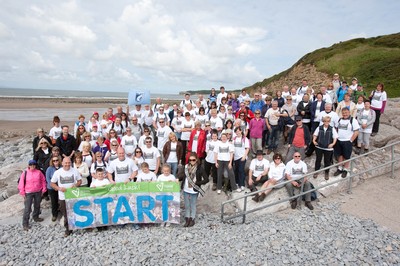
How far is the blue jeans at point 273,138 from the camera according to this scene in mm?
10109

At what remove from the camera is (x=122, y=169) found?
7.73m

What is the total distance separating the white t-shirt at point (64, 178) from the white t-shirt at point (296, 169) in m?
6.19

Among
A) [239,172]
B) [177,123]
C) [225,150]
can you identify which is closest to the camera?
[225,150]

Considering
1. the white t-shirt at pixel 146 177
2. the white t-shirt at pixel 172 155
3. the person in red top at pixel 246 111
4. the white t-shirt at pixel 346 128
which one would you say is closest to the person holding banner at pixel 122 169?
the white t-shirt at pixel 146 177

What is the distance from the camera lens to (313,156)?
10.2 m

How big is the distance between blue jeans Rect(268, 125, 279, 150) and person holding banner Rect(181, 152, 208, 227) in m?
3.81

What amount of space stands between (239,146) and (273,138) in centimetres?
220

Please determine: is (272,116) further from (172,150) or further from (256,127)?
(172,150)

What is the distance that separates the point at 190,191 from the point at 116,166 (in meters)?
2.30

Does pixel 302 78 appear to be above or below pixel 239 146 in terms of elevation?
above

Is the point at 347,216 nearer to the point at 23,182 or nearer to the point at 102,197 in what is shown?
the point at 102,197

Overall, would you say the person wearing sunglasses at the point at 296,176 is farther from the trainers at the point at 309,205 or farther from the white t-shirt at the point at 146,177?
the white t-shirt at the point at 146,177

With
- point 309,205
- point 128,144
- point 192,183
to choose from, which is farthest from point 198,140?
point 309,205

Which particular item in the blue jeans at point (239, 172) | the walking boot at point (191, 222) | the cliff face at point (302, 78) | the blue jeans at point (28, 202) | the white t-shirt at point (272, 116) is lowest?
the walking boot at point (191, 222)
